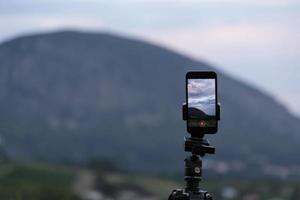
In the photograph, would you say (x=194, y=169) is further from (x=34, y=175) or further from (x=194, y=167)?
(x=34, y=175)

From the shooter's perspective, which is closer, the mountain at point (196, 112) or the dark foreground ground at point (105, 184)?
the mountain at point (196, 112)

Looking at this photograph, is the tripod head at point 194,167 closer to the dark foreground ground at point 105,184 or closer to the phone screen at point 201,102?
the phone screen at point 201,102

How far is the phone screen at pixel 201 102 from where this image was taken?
18.2 ft

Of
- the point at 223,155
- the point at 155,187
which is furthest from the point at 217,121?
the point at 223,155

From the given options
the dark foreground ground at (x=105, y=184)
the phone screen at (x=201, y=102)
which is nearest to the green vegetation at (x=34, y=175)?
the dark foreground ground at (x=105, y=184)

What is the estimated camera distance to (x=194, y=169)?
18.3ft

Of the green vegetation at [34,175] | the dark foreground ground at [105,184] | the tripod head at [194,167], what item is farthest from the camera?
the green vegetation at [34,175]

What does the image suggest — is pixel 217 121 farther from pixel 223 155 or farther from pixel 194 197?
pixel 223 155

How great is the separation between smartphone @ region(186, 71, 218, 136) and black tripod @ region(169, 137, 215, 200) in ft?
0.22

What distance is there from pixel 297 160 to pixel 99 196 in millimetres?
109171

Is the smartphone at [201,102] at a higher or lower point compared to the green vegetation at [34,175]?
higher

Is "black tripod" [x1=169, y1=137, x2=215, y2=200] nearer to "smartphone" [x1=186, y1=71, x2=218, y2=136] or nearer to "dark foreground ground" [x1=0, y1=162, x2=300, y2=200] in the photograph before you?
"smartphone" [x1=186, y1=71, x2=218, y2=136]

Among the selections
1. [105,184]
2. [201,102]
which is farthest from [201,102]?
[105,184]

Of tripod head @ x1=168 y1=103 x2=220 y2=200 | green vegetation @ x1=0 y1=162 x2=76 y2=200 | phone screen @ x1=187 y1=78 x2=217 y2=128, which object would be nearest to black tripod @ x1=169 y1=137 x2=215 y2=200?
tripod head @ x1=168 y1=103 x2=220 y2=200
